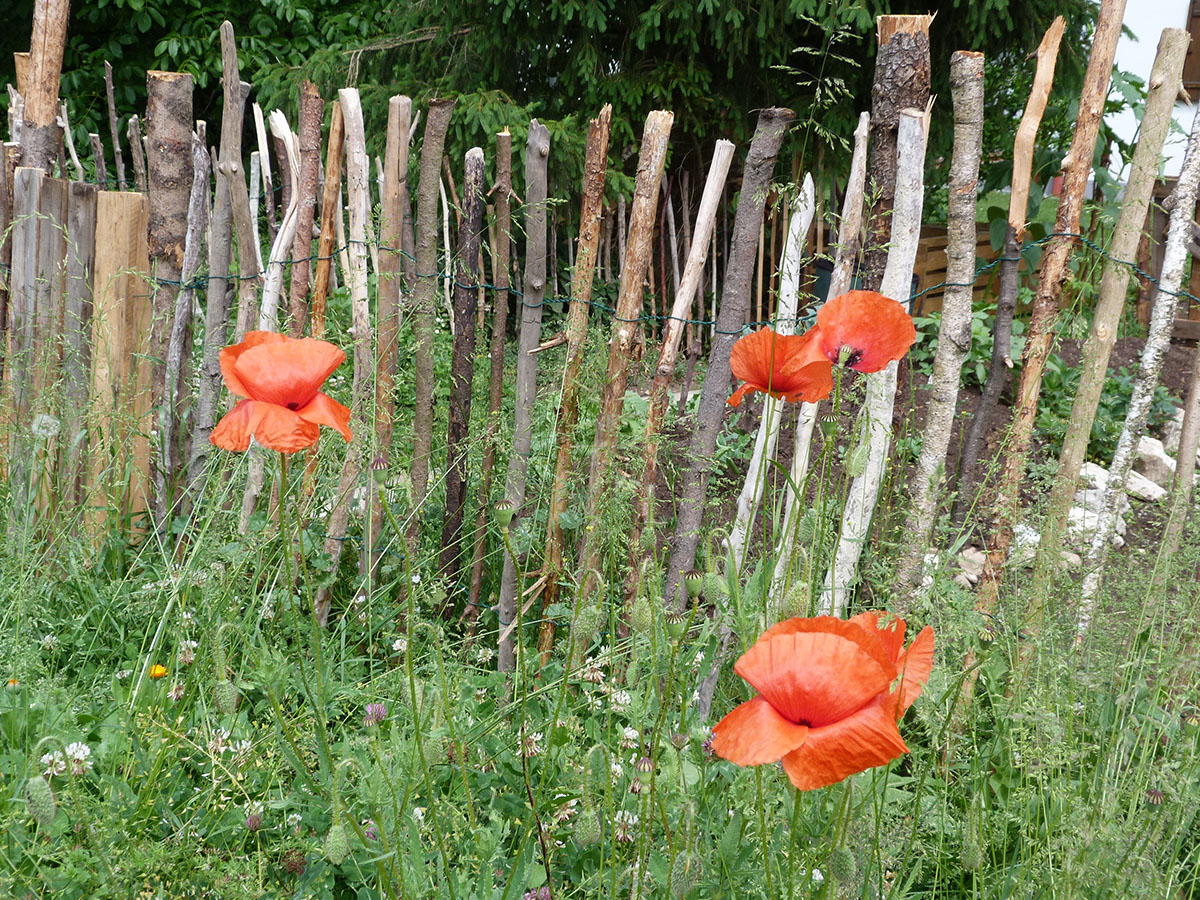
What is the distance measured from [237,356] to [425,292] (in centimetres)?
131

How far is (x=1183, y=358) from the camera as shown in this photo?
246 inches

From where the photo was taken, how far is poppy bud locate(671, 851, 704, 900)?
0.96 meters

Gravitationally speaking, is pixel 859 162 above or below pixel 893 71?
below

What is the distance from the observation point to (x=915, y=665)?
1.02 meters

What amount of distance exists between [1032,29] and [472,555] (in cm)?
480

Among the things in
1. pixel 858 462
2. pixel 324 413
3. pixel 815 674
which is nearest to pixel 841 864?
pixel 815 674

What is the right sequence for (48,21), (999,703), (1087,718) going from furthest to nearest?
1. (48,21)
2. (1087,718)
3. (999,703)

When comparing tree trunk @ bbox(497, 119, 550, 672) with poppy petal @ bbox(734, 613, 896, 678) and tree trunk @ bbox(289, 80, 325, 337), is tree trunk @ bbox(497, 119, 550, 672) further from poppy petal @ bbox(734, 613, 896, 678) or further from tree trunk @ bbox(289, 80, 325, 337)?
poppy petal @ bbox(734, 613, 896, 678)

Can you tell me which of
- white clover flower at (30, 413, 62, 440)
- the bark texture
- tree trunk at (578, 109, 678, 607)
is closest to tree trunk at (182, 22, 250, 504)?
white clover flower at (30, 413, 62, 440)

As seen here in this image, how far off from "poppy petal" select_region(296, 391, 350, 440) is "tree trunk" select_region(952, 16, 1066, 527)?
1629 mm

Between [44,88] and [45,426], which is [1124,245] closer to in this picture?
[45,426]

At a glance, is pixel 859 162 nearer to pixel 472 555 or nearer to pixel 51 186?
pixel 472 555

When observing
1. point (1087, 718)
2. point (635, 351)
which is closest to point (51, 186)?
point (635, 351)

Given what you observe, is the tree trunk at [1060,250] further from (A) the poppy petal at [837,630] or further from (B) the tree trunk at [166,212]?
(B) the tree trunk at [166,212]
